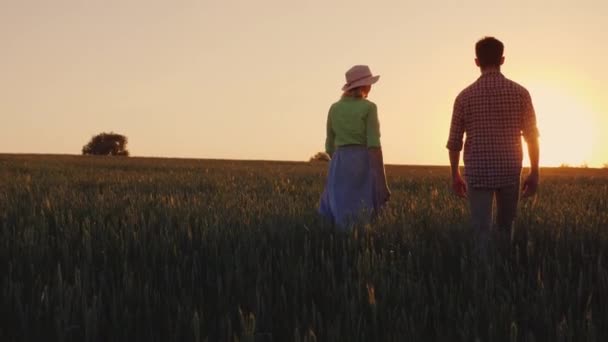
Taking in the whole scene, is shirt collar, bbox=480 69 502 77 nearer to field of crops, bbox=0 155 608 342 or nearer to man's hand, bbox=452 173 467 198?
man's hand, bbox=452 173 467 198

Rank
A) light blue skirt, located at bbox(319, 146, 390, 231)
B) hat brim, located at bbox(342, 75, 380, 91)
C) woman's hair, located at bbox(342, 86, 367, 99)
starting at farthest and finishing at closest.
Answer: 1. light blue skirt, located at bbox(319, 146, 390, 231)
2. woman's hair, located at bbox(342, 86, 367, 99)
3. hat brim, located at bbox(342, 75, 380, 91)

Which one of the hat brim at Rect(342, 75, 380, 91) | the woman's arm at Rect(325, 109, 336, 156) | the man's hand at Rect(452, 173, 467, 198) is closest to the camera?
the man's hand at Rect(452, 173, 467, 198)

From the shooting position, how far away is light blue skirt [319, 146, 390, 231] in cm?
707

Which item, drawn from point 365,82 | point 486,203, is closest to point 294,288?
point 486,203

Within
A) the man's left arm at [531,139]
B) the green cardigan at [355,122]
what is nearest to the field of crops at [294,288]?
the man's left arm at [531,139]

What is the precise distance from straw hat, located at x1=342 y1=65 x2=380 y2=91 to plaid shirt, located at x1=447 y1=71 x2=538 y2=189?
5.22 ft

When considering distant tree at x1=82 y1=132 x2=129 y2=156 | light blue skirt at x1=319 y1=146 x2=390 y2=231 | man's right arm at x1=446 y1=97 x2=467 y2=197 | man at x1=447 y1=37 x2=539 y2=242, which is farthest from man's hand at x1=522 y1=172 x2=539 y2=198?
distant tree at x1=82 y1=132 x2=129 y2=156

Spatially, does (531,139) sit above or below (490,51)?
below

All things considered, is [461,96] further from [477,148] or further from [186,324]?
[186,324]

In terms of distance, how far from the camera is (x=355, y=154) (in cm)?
709

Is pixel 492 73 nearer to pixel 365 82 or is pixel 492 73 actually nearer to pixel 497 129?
pixel 497 129

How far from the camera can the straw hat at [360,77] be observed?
6.76 m

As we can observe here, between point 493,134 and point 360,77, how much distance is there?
1.93m

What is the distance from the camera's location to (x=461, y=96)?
5.42m
